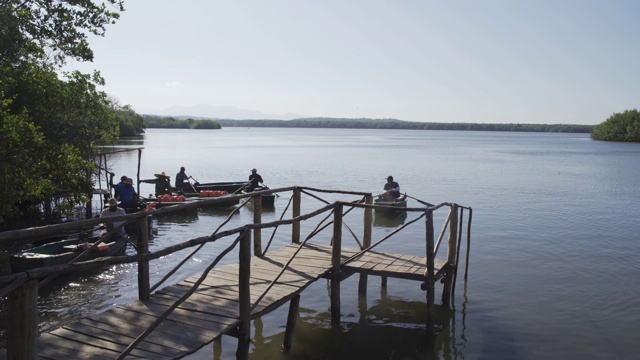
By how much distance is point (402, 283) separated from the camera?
49.2 feet

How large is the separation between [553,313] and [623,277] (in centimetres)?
447

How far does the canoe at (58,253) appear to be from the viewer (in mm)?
13383

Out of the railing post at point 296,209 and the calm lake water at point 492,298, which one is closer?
the calm lake water at point 492,298

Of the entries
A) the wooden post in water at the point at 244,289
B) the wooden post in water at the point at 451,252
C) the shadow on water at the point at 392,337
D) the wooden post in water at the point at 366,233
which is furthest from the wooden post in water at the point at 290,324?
the wooden post in water at the point at 451,252

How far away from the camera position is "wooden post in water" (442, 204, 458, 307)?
12180 mm

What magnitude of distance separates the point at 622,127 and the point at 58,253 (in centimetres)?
13116

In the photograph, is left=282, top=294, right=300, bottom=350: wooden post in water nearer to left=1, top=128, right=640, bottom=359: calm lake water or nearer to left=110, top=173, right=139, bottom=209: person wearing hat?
left=1, top=128, right=640, bottom=359: calm lake water

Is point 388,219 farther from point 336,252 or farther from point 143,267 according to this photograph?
point 143,267

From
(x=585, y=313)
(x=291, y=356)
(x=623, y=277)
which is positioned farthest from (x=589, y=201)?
(x=291, y=356)

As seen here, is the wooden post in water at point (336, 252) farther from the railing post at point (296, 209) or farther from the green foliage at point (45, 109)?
the green foliage at point (45, 109)

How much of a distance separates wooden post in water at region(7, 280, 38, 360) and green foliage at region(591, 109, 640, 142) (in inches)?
5209

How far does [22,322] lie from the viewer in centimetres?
519

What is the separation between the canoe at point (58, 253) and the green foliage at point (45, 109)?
3.82 feet

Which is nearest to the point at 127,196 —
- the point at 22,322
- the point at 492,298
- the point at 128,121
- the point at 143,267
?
the point at 143,267
